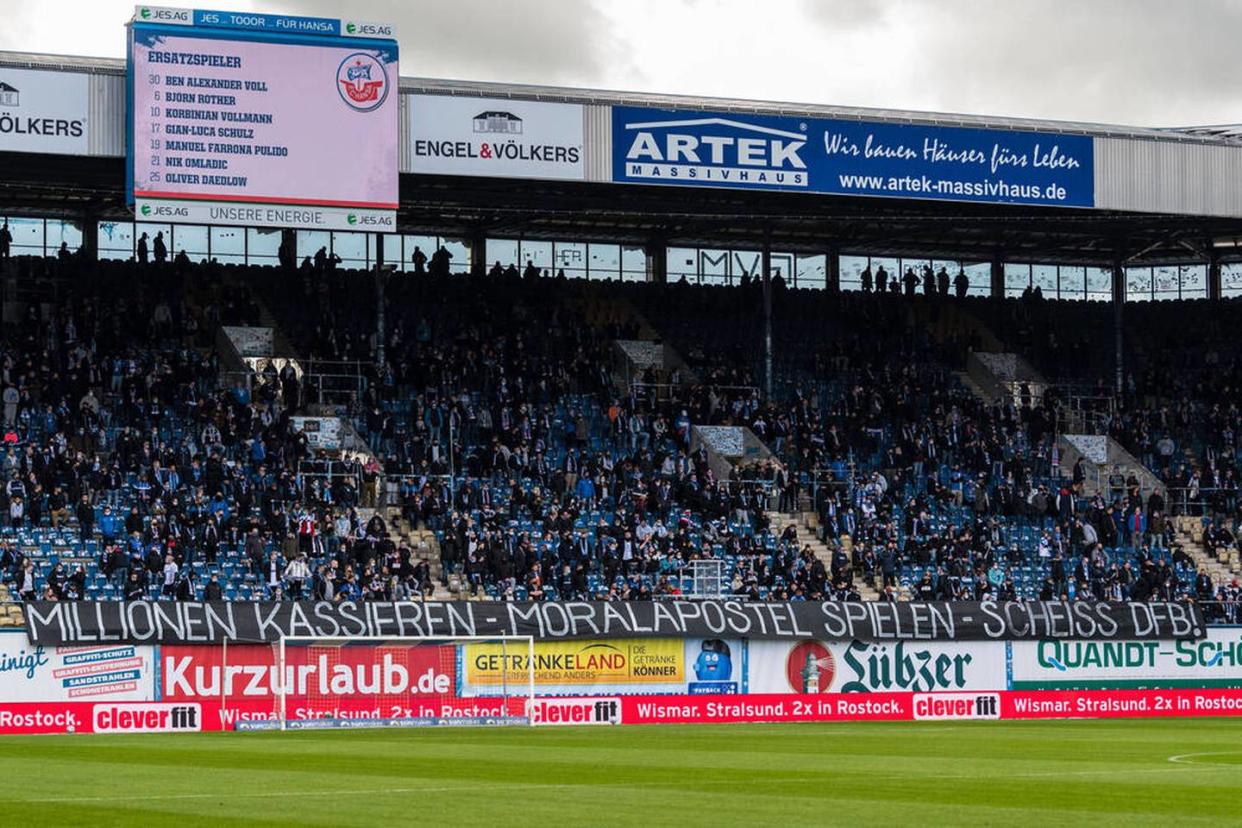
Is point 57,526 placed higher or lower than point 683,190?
lower

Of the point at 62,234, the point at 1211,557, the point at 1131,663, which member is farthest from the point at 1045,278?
the point at 62,234

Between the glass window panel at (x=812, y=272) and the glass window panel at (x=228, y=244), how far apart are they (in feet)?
60.4

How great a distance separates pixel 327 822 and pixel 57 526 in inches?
1202

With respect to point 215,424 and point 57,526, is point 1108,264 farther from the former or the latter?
point 57,526

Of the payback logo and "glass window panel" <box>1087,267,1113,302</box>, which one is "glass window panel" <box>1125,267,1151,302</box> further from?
the payback logo

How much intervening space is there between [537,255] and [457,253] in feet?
9.93

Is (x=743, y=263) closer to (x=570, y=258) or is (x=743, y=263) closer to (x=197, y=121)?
(x=570, y=258)

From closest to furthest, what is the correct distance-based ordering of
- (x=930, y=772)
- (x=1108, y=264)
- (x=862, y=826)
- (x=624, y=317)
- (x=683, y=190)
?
→ (x=862, y=826)
(x=930, y=772)
(x=683, y=190)
(x=624, y=317)
(x=1108, y=264)

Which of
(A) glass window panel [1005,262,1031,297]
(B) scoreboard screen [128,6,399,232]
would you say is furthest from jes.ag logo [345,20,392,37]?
(A) glass window panel [1005,262,1031,297]

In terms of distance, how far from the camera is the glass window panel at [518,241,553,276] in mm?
67500

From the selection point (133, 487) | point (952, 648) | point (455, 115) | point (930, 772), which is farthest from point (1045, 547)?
point (930, 772)

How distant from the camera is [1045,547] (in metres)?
54.1

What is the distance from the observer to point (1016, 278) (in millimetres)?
73062

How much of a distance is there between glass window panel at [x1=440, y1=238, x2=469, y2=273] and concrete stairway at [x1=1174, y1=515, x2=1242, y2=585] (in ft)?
74.2
